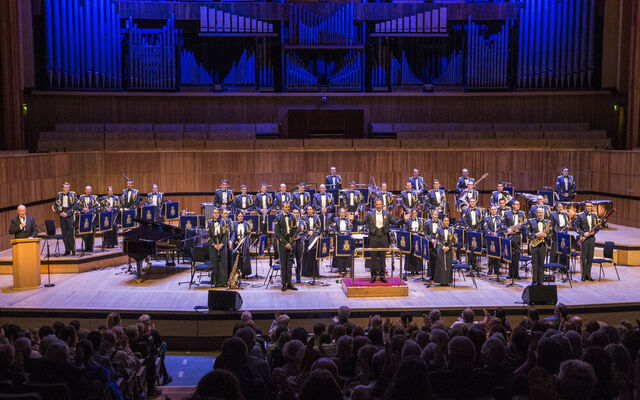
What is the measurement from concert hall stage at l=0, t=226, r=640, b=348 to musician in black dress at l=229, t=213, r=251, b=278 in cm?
35

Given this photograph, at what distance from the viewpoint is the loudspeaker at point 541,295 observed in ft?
35.0

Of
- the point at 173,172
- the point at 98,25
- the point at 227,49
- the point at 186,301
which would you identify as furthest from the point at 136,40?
the point at 186,301

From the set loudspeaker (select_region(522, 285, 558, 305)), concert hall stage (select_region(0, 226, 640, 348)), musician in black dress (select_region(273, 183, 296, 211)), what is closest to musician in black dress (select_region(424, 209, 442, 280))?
concert hall stage (select_region(0, 226, 640, 348))

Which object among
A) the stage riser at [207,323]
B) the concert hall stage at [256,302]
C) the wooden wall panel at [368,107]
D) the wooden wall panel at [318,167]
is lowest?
the stage riser at [207,323]

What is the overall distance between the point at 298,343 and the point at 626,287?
8.82 m

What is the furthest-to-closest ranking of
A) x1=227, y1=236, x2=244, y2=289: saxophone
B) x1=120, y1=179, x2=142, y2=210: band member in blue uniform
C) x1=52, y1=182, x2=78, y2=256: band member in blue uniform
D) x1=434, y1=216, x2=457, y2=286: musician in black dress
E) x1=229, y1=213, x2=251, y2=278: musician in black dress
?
x1=120, y1=179, x2=142, y2=210: band member in blue uniform < x1=52, y1=182, x2=78, y2=256: band member in blue uniform < x1=229, y1=213, x2=251, y2=278: musician in black dress < x1=434, y1=216, x2=457, y2=286: musician in black dress < x1=227, y1=236, x2=244, y2=289: saxophone

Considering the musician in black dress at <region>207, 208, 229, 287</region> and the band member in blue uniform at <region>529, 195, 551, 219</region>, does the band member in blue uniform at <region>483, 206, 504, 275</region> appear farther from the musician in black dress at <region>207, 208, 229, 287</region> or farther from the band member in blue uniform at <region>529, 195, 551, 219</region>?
the musician in black dress at <region>207, 208, 229, 287</region>

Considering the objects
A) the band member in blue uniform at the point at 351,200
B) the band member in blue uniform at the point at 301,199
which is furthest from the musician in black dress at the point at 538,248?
the band member in blue uniform at the point at 301,199

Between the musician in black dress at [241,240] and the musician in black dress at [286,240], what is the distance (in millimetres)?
637

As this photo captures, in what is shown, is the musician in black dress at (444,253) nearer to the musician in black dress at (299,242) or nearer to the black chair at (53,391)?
the musician in black dress at (299,242)

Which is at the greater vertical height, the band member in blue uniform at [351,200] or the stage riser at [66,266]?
the band member in blue uniform at [351,200]

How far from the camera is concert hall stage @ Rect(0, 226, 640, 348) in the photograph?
10641mm

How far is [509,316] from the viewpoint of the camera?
10727 mm

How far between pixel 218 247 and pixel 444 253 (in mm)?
4052
